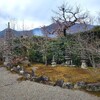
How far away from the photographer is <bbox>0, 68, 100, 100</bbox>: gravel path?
7822 millimetres

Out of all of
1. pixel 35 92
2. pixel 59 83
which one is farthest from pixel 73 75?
pixel 35 92

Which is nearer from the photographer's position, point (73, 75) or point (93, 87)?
point (93, 87)

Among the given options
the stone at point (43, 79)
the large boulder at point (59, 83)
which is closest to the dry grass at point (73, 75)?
the stone at point (43, 79)

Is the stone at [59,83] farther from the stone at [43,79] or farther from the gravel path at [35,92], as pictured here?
the stone at [43,79]

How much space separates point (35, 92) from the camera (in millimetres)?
8430

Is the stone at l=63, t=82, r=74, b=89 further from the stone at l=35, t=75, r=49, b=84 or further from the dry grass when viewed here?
the stone at l=35, t=75, r=49, b=84

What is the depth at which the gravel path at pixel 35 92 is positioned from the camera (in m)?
7.82

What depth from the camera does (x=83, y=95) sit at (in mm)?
8281

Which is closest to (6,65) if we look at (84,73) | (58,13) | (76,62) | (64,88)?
(76,62)

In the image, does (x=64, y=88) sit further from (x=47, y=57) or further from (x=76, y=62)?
(x=47, y=57)

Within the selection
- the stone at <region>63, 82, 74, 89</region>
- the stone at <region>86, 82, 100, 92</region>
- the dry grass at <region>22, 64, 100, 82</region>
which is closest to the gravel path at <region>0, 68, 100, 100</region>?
the stone at <region>63, 82, 74, 89</region>

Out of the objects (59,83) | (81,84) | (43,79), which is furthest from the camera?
(43,79)

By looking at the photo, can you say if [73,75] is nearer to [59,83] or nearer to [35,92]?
[59,83]

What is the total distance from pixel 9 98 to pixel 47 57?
8961mm
